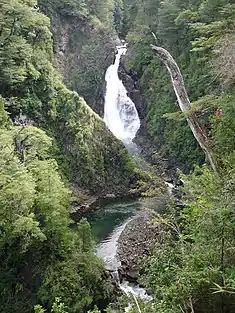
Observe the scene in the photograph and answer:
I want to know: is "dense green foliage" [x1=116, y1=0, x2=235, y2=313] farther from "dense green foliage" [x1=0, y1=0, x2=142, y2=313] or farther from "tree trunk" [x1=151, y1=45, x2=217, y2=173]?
"dense green foliage" [x1=0, y1=0, x2=142, y2=313]

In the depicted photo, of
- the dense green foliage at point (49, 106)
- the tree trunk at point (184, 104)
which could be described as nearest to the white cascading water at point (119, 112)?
the dense green foliage at point (49, 106)

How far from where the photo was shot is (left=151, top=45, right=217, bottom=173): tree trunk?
10.7 metres

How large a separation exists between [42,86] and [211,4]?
1272cm

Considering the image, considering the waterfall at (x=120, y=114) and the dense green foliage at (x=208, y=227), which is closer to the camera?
the dense green foliage at (x=208, y=227)

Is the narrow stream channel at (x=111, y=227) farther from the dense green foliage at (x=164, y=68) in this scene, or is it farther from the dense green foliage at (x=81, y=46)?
the dense green foliage at (x=81, y=46)

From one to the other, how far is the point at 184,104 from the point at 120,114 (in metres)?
31.3

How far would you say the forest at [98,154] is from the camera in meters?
7.33

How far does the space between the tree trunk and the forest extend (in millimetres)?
205

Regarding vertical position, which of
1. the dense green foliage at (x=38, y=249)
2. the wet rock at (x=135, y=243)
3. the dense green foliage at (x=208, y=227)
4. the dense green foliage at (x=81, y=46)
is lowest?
the wet rock at (x=135, y=243)

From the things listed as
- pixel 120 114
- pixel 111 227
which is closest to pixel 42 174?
pixel 111 227

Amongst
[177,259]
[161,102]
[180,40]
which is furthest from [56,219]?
[180,40]

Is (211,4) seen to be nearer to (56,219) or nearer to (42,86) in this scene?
(42,86)

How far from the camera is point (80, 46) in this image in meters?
47.7

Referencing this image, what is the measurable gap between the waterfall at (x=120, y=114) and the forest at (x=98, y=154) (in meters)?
0.97
